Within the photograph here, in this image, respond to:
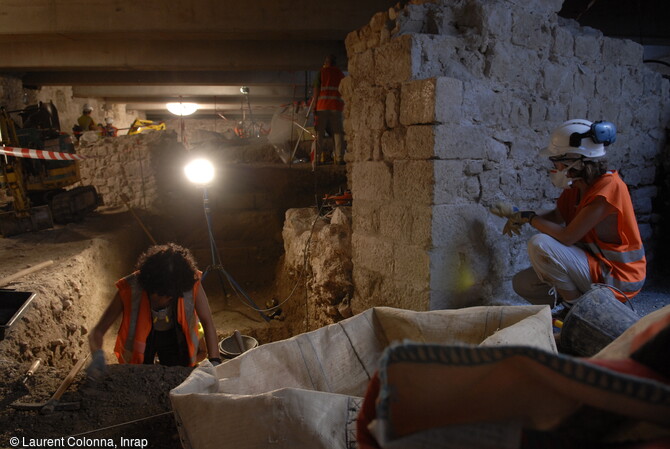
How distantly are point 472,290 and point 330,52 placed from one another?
6.38m

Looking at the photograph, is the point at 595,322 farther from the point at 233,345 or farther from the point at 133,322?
the point at 233,345

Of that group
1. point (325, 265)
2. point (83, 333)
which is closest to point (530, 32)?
point (325, 265)

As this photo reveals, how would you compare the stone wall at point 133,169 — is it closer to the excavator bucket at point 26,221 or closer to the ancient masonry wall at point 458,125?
the excavator bucket at point 26,221

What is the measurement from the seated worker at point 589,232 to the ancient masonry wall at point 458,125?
0.45 m

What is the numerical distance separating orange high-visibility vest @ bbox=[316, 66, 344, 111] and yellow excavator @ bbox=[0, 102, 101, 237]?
4883mm

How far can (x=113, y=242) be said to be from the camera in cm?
766

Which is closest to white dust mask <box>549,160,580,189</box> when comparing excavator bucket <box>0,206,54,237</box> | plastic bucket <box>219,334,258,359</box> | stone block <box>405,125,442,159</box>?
stone block <box>405,125,442,159</box>

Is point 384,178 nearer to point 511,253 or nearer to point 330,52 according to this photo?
point 511,253

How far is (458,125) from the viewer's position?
10.4ft

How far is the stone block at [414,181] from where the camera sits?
3.19 metres

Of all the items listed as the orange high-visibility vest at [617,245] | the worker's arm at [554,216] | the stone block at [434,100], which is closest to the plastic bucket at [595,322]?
the orange high-visibility vest at [617,245]

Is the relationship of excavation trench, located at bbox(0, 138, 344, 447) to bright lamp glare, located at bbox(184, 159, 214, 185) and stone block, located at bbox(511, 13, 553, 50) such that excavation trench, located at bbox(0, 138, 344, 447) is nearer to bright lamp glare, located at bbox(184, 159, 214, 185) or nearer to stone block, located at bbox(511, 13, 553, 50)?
bright lamp glare, located at bbox(184, 159, 214, 185)

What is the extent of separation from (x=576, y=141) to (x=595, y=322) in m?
1.34

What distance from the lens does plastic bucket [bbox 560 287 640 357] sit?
2.29 metres
